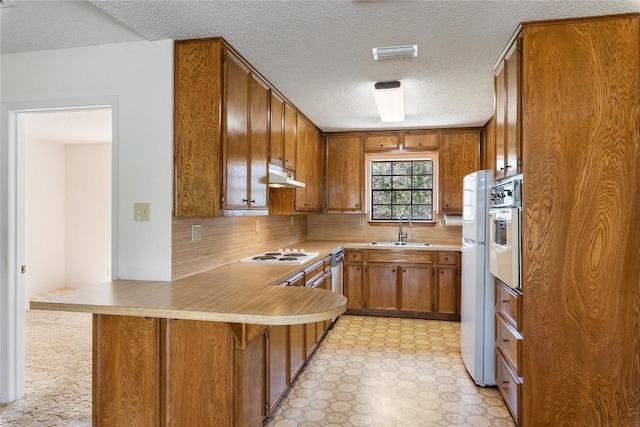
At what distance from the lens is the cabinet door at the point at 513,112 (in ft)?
7.43

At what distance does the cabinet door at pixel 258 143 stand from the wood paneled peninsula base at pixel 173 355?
3.56ft

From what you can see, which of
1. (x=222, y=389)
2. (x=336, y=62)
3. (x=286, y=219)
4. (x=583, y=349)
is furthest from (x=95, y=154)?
(x=583, y=349)

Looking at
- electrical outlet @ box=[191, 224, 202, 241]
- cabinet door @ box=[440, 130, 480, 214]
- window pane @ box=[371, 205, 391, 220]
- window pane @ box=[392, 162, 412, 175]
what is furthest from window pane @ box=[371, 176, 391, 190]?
electrical outlet @ box=[191, 224, 202, 241]

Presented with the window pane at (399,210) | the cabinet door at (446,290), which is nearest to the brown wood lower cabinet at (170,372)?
the cabinet door at (446,290)

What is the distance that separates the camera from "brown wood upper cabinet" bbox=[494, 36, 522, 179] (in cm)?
226

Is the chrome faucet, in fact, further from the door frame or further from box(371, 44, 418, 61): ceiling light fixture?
the door frame

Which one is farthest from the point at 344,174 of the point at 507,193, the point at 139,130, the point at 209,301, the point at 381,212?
the point at 209,301

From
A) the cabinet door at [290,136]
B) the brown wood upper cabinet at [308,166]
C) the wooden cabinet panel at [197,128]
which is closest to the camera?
the wooden cabinet panel at [197,128]

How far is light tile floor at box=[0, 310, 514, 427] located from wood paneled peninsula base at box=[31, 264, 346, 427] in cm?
67

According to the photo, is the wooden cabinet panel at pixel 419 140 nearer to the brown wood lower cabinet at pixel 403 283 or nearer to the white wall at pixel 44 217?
the brown wood lower cabinet at pixel 403 283

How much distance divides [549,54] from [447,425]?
7.20 ft

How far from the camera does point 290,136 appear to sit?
389 centimetres

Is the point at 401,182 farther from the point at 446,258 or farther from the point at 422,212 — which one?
the point at 446,258

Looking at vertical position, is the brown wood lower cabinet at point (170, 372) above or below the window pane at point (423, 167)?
below
